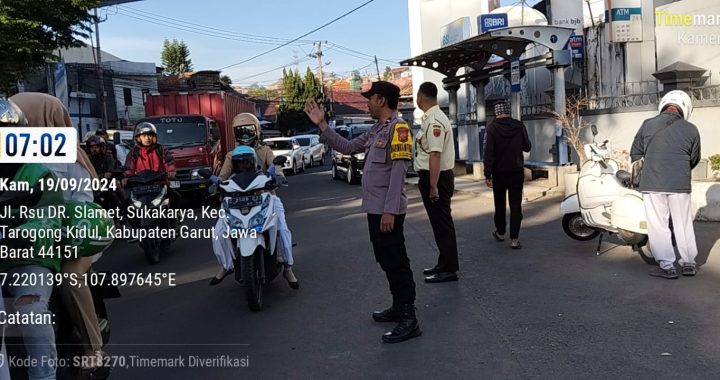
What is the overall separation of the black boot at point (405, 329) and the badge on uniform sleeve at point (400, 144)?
114cm

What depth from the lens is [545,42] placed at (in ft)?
41.7

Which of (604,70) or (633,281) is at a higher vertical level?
(604,70)

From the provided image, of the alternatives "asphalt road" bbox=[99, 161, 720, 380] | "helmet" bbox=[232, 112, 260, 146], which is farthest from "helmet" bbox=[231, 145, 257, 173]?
"asphalt road" bbox=[99, 161, 720, 380]

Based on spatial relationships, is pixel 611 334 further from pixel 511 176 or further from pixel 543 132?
pixel 543 132

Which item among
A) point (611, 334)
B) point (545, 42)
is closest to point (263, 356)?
point (611, 334)

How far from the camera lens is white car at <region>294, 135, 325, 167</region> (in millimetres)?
30016

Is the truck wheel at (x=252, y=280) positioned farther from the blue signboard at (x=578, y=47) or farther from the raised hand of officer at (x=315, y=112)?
the blue signboard at (x=578, y=47)

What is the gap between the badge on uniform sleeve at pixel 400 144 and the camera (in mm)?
4688

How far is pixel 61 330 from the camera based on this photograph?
12.1ft

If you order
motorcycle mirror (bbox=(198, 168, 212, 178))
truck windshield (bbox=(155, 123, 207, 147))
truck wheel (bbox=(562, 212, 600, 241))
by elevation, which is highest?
truck windshield (bbox=(155, 123, 207, 147))

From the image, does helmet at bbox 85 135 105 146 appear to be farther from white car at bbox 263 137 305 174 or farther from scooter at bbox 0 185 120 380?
white car at bbox 263 137 305 174

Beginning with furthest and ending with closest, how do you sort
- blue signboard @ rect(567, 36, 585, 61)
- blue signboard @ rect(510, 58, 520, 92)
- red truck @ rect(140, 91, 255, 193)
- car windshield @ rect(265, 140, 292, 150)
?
car windshield @ rect(265, 140, 292, 150) → blue signboard @ rect(567, 36, 585, 61) → red truck @ rect(140, 91, 255, 193) → blue signboard @ rect(510, 58, 520, 92)

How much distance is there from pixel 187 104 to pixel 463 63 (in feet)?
26.0

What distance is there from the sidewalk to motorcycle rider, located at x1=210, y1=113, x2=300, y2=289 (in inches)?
153
